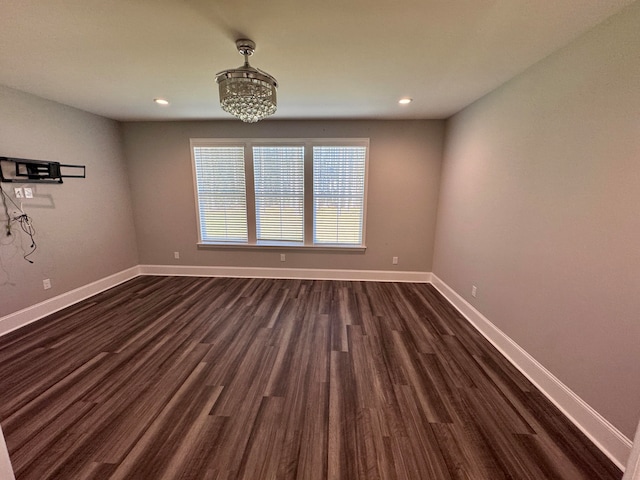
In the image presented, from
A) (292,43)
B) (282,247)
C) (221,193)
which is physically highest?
(292,43)

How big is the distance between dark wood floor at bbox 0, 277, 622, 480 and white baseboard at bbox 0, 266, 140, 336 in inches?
5.2

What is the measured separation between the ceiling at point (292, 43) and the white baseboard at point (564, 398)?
2358 millimetres

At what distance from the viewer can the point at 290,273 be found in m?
4.34

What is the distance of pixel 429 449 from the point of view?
1.49 m

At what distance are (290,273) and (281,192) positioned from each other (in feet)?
4.50

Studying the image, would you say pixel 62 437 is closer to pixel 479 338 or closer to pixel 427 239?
pixel 479 338

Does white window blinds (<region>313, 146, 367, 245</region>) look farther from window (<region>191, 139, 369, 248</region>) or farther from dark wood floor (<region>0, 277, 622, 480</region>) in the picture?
dark wood floor (<region>0, 277, 622, 480</region>)

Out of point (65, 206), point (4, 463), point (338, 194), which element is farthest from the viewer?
point (338, 194)

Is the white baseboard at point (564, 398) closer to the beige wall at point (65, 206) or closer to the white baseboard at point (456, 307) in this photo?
the white baseboard at point (456, 307)

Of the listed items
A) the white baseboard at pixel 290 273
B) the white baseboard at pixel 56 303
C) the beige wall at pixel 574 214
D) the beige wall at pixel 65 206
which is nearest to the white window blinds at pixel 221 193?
the white baseboard at pixel 290 273

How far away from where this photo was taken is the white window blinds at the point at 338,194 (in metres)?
3.99

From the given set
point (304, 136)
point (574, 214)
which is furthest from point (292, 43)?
point (574, 214)

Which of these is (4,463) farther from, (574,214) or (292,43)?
(574,214)

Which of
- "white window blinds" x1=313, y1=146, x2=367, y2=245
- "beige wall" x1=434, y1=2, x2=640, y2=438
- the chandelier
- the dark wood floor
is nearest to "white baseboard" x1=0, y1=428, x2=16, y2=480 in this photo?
the dark wood floor
